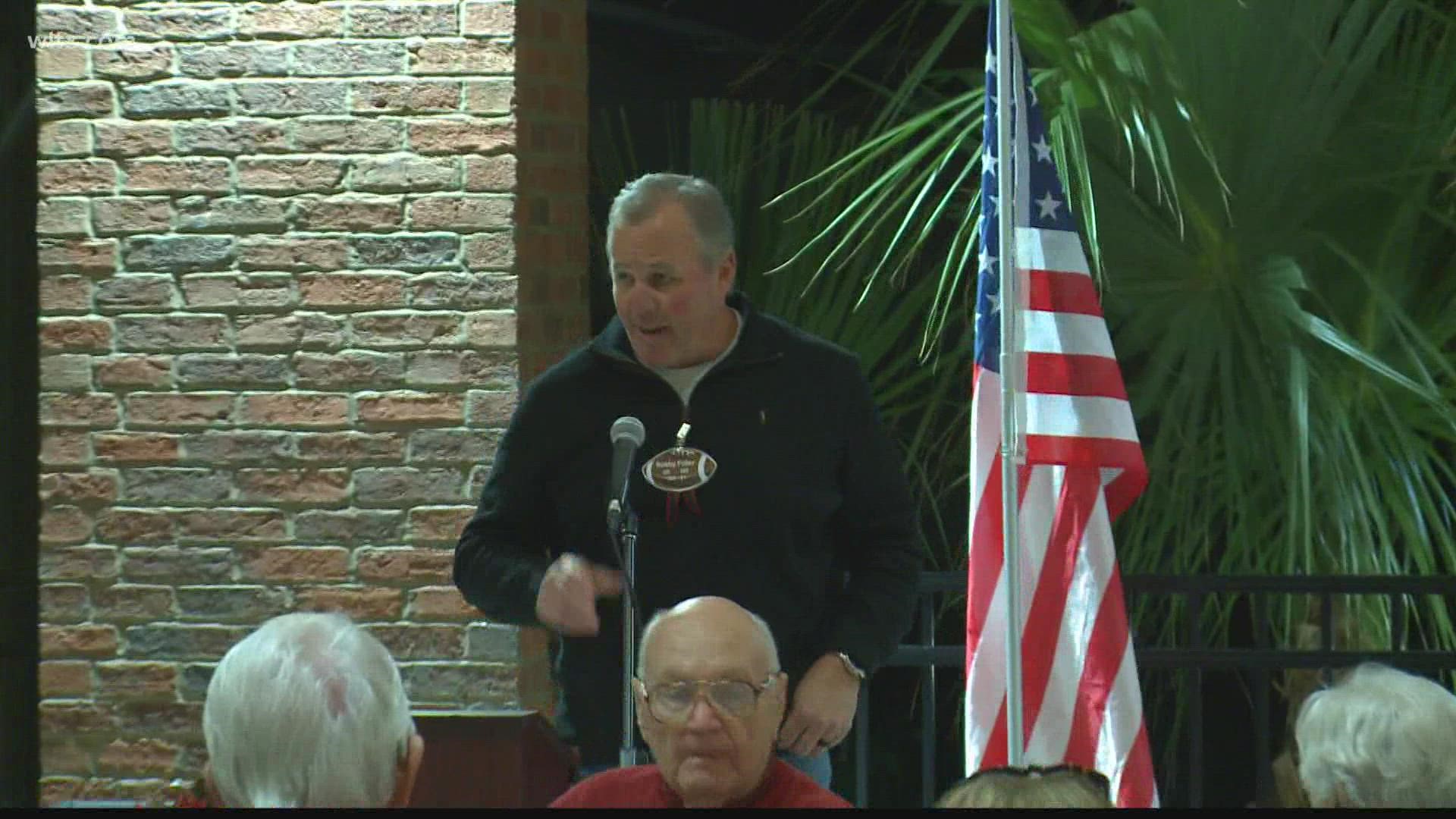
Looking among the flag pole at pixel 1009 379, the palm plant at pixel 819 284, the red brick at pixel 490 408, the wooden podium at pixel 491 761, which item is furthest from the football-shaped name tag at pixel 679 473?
the palm plant at pixel 819 284

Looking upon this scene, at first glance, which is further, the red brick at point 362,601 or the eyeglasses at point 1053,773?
the red brick at point 362,601

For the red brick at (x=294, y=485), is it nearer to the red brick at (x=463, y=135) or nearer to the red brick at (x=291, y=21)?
the red brick at (x=463, y=135)

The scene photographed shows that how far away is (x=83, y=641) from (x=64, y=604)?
8cm

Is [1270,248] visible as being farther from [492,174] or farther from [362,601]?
[362,601]

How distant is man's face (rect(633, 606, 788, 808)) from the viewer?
2.38 m

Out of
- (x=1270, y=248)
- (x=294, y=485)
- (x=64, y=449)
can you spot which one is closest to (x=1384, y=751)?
(x=294, y=485)

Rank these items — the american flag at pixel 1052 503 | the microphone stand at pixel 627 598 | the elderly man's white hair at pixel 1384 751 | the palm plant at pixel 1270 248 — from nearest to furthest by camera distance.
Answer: the elderly man's white hair at pixel 1384 751, the microphone stand at pixel 627 598, the american flag at pixel 1052 503, the palm plant at pixel 1270 248

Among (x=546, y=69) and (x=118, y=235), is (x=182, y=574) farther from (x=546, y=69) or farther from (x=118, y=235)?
(x=546, y=69)

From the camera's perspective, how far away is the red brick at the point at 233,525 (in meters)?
3.92

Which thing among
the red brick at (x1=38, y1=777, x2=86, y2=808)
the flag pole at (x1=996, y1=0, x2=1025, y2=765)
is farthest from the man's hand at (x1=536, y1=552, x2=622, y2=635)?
the red brick at (x1=38, y1=777, x2=86, y2=808)

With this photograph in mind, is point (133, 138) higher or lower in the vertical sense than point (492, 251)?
higher

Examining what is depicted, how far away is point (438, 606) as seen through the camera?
3.87m

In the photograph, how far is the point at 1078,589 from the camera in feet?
11.4

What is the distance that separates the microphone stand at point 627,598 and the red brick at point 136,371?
1613mm
